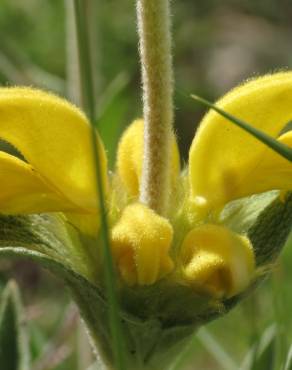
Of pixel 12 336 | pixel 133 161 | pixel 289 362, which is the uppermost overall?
pixel 133 161

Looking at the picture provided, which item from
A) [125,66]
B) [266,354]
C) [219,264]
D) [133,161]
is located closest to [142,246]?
[219,264]

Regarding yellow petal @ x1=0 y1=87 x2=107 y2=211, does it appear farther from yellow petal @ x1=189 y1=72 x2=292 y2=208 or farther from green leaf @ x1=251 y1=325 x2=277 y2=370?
green leaf @ x1=251 y1=325 x2=277 y2=370

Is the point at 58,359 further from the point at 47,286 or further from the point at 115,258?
the point at 47,286

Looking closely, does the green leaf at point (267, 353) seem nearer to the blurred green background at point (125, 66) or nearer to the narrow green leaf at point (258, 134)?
the blurred green background at point (125, 66)

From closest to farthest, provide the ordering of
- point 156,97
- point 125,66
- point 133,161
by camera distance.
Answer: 1. point 156,97
2. point 133,161
3. point 125,66

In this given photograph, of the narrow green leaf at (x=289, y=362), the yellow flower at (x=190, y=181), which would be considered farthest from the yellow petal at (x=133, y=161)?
the narrow green leaf at (x=289, y=362)

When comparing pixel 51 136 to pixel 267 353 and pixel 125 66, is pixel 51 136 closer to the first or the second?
pixel 267 353

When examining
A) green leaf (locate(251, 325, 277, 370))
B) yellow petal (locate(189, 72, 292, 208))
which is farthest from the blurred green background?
yellow petal (locate(189, 72, 292, 208))
